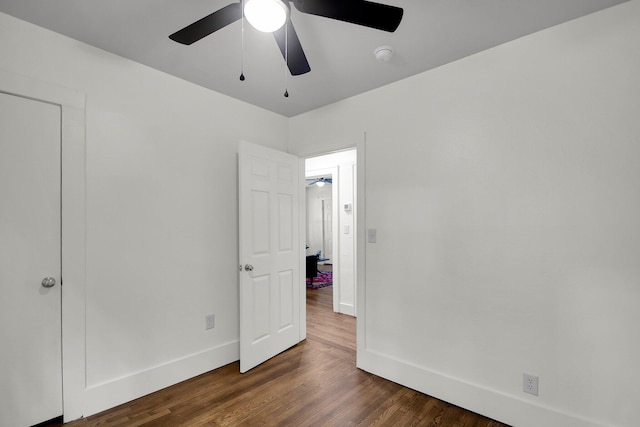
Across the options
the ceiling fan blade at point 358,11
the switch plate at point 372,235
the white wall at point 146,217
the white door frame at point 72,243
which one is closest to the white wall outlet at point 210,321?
the white wall at point 146,217

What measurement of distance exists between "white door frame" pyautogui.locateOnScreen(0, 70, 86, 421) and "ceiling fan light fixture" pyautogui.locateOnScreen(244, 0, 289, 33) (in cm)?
160

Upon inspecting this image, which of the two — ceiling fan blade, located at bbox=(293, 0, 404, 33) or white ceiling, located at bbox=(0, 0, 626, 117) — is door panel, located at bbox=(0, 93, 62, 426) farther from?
ceiling fan blade, located at bbox=(293, 0, 404, 33)

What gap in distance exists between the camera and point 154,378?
2.39 metres

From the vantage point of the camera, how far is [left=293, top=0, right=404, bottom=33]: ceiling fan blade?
1273 millimetres

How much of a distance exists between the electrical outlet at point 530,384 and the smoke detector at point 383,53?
2349 mm

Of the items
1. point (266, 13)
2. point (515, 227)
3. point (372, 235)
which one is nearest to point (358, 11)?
point (266, 13)

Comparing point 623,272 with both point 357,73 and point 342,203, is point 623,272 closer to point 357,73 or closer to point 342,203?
point 357,73

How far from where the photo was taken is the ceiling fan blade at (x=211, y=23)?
1355 mm

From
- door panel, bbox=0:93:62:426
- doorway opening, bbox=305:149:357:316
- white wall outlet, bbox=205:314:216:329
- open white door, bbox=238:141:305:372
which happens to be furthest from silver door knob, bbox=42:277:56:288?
doorway opening, bbox=305:149:357:316

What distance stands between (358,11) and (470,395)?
251cm

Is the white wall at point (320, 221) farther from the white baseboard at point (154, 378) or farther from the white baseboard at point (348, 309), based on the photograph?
the white baseboard at point (154, 378)

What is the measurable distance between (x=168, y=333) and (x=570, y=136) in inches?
126

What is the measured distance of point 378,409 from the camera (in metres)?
2.19

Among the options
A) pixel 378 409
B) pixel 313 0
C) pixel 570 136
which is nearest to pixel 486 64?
pixel 570 136
